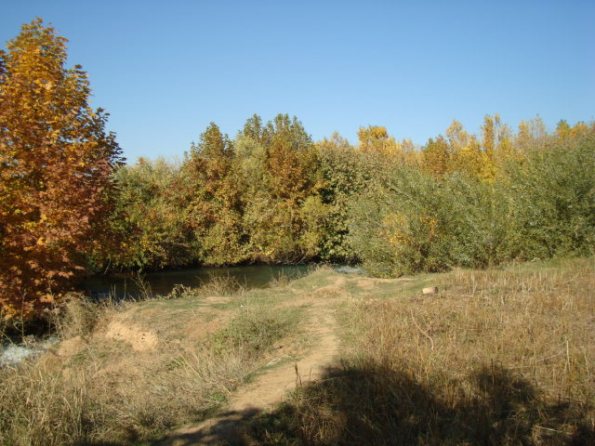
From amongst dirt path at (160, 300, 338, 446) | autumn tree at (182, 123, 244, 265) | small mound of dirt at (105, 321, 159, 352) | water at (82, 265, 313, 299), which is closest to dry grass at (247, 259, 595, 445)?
dirt path at (160, 300, 338, 446)

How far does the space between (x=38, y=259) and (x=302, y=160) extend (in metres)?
21.9

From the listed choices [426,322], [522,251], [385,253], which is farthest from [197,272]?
[426,322]

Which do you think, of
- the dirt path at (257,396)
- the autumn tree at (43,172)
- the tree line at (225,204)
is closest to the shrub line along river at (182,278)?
the tree line at (225,204)

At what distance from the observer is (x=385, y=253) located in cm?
1922

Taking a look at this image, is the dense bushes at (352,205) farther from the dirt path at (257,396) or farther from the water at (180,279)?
the dirt path at (257,396)

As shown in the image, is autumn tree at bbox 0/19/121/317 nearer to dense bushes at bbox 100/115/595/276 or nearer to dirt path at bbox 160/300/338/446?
dense bushes at bbox 100/115/595/276

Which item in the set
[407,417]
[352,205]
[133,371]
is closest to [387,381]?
[407,417]

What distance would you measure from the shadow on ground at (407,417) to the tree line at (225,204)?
8985 mm

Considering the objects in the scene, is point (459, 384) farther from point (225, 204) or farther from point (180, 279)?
point (225, 204)

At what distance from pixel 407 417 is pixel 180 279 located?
2235 cm

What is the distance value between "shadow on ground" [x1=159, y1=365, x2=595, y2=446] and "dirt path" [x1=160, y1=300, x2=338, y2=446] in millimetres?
24

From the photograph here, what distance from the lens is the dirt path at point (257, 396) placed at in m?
5.02

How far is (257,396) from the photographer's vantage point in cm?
588

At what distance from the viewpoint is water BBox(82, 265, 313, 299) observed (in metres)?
21.5
